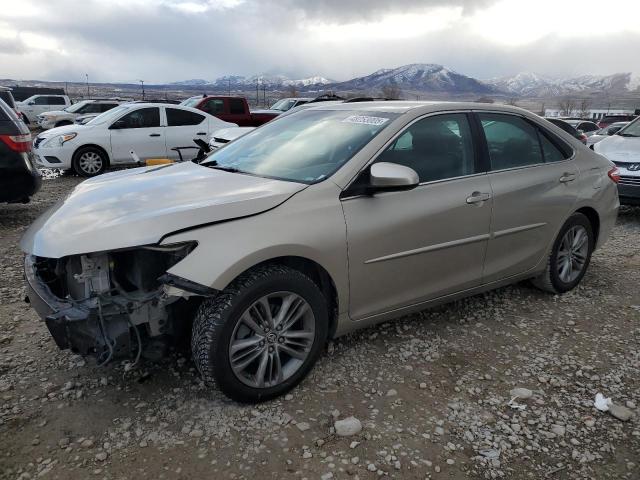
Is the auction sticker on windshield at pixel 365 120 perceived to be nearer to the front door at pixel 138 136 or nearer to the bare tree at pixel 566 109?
the front door at pixel 138 136

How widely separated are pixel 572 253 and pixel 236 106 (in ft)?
41.0

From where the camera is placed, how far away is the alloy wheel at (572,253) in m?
4.40

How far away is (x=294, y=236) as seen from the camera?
273 cm

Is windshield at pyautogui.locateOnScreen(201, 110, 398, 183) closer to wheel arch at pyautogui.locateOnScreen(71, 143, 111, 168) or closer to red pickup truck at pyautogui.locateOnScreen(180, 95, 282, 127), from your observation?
wheel arch at pyautogui.locateOnScreen(71, 143, 111, 168)

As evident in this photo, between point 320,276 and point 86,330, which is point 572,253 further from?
point 86,330

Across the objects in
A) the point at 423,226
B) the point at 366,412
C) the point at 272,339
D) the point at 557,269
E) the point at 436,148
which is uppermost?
the point at 436,148

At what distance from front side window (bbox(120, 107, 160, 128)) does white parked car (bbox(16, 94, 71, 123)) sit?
20.3m

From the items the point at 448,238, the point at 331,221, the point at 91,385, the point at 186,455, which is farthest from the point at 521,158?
the point at 91,385

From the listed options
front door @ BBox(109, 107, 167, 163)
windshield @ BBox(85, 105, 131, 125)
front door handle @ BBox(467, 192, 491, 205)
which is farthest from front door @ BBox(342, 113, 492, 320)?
windshield @ BBox(85, 105, 131, 125)

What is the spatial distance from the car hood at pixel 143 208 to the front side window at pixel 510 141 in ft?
5.45

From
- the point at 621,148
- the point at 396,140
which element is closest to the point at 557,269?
the point at 396,140

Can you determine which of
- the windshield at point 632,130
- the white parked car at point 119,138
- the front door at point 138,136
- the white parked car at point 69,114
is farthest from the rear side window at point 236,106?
the windshield at point 632,130

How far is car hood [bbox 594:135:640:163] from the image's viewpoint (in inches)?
293

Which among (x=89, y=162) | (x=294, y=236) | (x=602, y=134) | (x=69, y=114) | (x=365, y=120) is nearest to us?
(x=294, y=236)
